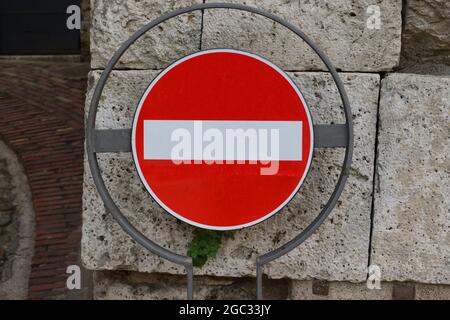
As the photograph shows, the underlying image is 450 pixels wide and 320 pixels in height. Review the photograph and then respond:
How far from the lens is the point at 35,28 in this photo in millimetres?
9047

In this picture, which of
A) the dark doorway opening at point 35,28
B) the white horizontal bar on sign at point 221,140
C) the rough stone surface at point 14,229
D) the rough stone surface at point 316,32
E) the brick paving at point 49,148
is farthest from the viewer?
the dark doorway opening at point 35,28

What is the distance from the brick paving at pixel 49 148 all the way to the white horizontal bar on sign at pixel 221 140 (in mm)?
2258

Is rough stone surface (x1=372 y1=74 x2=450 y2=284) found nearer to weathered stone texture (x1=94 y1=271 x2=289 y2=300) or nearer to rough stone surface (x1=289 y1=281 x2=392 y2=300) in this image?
rough stone surface (x1=289 y1=281 x2=392 y2=300)

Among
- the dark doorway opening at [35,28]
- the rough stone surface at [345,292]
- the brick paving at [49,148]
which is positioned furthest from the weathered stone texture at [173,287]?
the dark doorway opening at [35,28]

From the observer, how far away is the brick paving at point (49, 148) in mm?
4047

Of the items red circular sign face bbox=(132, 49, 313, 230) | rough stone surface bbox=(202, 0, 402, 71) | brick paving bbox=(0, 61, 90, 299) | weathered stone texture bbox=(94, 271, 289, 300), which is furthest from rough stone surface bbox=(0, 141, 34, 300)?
rough stone surface bbox=(202, 0, 402, 71)

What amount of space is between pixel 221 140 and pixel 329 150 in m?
0.53

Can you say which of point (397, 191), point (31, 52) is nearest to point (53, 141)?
point (31, 52)

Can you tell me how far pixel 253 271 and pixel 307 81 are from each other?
782 millimetres

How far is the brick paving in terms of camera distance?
4.05 m

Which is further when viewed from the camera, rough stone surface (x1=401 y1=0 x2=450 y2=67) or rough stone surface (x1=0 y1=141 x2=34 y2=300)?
rough stone surface (x1=0 y1=141 x2=34 y2=300)

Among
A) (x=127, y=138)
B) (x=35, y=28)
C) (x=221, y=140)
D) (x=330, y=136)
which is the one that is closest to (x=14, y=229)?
(x=127, y=138)

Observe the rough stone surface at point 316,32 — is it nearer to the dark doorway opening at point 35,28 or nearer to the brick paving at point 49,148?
the brick paving at point 49,148

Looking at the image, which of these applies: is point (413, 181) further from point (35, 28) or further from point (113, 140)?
point (35, 28)
